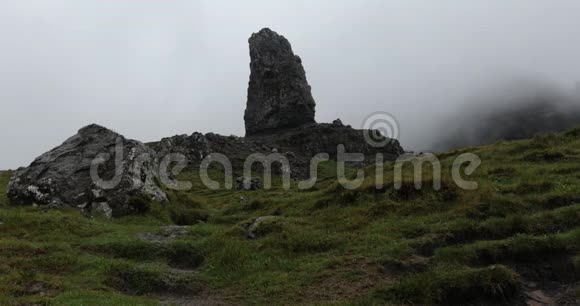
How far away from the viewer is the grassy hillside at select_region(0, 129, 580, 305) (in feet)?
49.2

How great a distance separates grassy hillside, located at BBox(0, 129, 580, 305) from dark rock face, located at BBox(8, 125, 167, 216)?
2854mm

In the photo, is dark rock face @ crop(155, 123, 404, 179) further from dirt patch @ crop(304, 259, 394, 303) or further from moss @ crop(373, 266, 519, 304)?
moss @ crop(373, 266, 519, 304)

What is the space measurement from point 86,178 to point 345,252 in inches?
770

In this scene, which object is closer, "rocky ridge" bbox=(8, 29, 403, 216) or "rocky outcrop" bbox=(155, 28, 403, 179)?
"rocky ridge" bbox=(8, 29, 403, 216)

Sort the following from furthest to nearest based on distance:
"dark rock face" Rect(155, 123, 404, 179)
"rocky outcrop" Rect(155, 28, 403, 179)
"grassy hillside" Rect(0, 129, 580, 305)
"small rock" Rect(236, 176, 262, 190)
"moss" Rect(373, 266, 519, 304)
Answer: "rocky outcrop" Rect(155, 28, 403, 179), "dark rock face" Rect(155, 123, 404, 179), "small rock" Rect(236, 176, 262, 190), "grassy hillside" Rect(0, 129, 580, 305), "moss" Rect(373, 266, 519, 304)

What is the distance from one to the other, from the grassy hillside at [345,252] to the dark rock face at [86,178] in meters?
2.85

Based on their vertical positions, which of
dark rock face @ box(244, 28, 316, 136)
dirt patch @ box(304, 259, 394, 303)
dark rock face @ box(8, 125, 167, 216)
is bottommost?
dirt patch @ box(304, 259, 394, 303)

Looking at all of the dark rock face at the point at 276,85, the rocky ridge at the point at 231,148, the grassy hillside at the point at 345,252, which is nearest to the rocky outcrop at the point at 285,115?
the dark rock face at the point at 276,85

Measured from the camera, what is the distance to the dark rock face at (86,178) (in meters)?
29.3

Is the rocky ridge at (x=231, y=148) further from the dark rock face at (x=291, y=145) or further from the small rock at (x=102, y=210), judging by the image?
the dark rock face at (x=291, y=145)

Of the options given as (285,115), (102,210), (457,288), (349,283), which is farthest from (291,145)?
(457,288)

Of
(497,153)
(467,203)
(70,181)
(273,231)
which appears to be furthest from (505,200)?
(70,181)

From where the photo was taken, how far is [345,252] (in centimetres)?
1839

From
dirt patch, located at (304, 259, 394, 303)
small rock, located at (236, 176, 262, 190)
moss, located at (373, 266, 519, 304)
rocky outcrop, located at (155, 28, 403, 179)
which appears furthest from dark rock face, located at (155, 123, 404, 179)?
moss, located at (373, 266, 519, 304)
